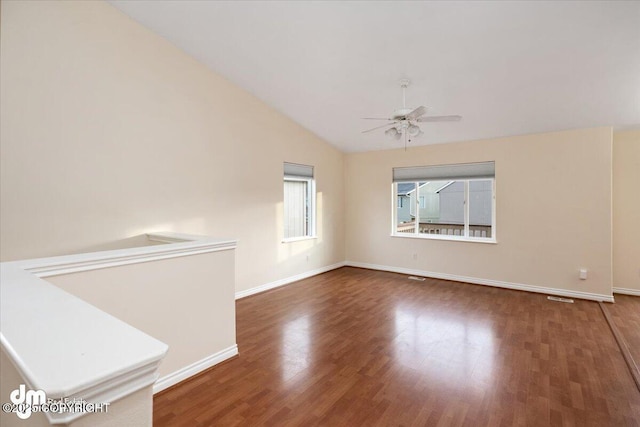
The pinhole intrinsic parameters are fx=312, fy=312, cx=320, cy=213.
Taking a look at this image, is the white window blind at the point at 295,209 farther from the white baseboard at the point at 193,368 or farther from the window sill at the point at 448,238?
the white baseboard at the point at 193,368

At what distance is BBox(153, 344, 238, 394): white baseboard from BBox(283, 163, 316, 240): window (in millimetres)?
2882

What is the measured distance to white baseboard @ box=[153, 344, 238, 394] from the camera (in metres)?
2.43

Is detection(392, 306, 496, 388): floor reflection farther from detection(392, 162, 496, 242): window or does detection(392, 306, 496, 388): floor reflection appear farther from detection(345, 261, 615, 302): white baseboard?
detection(392, 162, 496, 242): window

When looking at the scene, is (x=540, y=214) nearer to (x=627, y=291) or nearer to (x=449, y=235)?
(x=449, y=235)

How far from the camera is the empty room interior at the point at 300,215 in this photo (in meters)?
2.12

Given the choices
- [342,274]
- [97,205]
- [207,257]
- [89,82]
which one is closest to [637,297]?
[342,274]

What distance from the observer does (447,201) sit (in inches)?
243

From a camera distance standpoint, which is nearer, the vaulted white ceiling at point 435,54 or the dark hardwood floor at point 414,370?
the dark hardwood floor at point 414,370

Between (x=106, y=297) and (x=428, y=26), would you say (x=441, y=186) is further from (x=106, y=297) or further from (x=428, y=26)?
(x=106, y=297)

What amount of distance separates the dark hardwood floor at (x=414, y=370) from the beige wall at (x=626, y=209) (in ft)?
3.60

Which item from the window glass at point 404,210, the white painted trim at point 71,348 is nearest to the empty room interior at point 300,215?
the white painted trim at point 71,348

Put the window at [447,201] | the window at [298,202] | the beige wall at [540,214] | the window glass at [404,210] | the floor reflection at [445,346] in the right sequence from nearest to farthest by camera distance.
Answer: the floor reflection at [445,346]
the beige wall at [540,214]
the window at [447,201]
the window at [298,202]
the window glass at [404,210]

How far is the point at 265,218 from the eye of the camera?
513 cm

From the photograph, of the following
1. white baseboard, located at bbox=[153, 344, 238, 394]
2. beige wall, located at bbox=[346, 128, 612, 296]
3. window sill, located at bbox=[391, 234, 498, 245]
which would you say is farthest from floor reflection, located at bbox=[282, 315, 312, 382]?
beige wall, located at bbox=[346, 128, 612, 296]
